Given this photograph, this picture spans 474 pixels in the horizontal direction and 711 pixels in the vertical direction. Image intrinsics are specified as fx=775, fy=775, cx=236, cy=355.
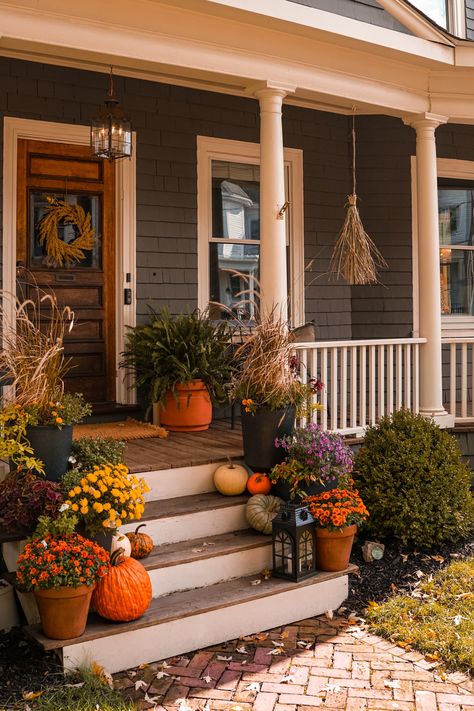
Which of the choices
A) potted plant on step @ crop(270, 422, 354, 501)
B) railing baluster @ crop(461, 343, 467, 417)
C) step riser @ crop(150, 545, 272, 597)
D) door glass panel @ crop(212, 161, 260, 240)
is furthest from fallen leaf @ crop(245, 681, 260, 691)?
door glass panel @ crop(212, 161, 260, 240)

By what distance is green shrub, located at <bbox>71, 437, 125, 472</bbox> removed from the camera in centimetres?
409

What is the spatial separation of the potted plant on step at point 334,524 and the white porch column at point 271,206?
1.47 m

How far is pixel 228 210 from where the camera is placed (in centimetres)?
689

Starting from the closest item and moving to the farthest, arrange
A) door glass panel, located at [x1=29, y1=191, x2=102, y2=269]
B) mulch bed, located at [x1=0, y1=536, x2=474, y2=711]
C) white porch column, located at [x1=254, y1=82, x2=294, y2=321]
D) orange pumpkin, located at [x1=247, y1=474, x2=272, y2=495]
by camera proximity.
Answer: mulch bed, located at [x1=0, y1=536, x2=474, y2=711], orange pumpkin, located at [x1=247, y1=474, x2=272, y2=495], white porch column, located at [x1=254, y1=82, x2=294, y2=321], door glass panel, located at [x1=29, y1=191, x2=102, y2=269]

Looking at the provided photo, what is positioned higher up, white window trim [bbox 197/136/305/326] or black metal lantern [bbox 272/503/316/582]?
white window trim [bbox 197/136/305/326]

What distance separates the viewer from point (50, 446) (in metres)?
4.00

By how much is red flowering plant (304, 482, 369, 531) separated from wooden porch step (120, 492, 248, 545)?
1.50 ft

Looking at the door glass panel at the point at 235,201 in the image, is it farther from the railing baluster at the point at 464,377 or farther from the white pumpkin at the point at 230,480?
the white pumpkin at the point at 230,480

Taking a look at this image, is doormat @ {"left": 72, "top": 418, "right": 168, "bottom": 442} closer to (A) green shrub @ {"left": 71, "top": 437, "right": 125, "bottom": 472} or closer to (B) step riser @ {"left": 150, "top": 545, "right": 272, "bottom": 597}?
(A) green shrub @ {"left": 71, "top": 437, "right": 125, "bottom": 472}

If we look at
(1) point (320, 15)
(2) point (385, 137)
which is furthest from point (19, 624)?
(2) point (385, 137)

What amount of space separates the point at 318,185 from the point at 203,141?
4.22 ft

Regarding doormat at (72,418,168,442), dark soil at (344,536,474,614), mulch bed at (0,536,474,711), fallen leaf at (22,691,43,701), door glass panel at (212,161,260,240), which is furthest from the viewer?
door glass panel at (212,161,260,240)

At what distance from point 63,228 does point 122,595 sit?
133 inches

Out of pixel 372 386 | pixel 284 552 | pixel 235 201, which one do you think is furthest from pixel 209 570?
pixel 235 201
